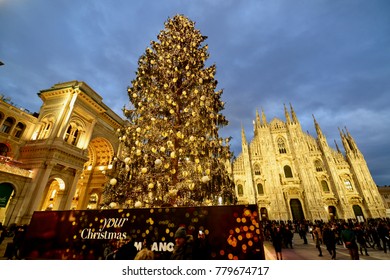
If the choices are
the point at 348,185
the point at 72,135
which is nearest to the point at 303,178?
the point at 348,185

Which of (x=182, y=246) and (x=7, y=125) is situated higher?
(x=7, y=125)

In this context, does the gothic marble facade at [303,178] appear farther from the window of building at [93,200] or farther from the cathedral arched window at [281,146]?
the window of building at [93,200]

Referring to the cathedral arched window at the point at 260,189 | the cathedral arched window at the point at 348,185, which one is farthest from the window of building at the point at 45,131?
the cathedral arched window at the point at 348,185

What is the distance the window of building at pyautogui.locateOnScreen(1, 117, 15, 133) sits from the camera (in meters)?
14.3

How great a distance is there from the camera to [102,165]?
21.1 metres

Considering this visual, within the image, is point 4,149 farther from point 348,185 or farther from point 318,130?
point 348,185

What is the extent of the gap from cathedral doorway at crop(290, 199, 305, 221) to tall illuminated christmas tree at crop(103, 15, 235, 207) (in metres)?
25.3

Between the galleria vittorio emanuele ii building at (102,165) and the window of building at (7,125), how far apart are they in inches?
2.4

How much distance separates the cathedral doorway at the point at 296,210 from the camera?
Result: 983 inches

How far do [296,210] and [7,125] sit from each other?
36.3 m

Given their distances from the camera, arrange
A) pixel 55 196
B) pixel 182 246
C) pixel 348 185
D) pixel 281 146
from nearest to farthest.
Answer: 1. pixel 182 246
2. pixel 55 196
3. pixel 348 185
4. pixel 281 146

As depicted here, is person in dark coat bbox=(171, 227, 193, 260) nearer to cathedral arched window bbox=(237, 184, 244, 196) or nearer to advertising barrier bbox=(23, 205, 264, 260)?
advertising barrier bbox=(23, 205, 264, 260)
